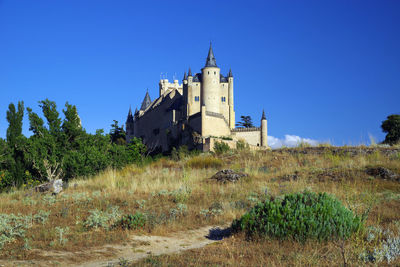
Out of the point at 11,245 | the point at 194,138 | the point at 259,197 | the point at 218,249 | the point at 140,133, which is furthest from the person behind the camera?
the point at 140,133

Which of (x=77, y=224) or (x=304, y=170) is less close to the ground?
(x=304, y=170)

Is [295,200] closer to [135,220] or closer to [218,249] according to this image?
[218,249]

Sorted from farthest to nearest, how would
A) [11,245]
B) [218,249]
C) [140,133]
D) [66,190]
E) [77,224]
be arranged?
1. [140,133]
2. [66,190]
3. [77,224]
4. [11,245]
5. [218,249]

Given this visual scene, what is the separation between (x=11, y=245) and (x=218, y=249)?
3.56 m

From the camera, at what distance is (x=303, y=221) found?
608cm

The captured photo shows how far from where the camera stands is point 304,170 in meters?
13.5

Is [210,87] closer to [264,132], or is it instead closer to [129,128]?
[264,132]

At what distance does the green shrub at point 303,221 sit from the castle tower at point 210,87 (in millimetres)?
56489

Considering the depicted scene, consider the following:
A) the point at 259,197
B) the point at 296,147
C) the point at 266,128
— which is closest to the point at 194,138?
the point at 266,128

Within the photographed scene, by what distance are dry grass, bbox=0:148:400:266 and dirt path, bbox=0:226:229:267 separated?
0.90ft

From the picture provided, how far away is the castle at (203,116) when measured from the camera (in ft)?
189

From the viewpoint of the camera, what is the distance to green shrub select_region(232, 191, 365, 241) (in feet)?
19.5

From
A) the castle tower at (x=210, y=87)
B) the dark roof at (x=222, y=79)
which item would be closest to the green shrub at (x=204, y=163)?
the castle tower at (x=210, y=87)

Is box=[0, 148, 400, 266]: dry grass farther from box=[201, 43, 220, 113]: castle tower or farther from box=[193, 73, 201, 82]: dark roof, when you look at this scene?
box=[193, 73, 201, 82]: dark roof
